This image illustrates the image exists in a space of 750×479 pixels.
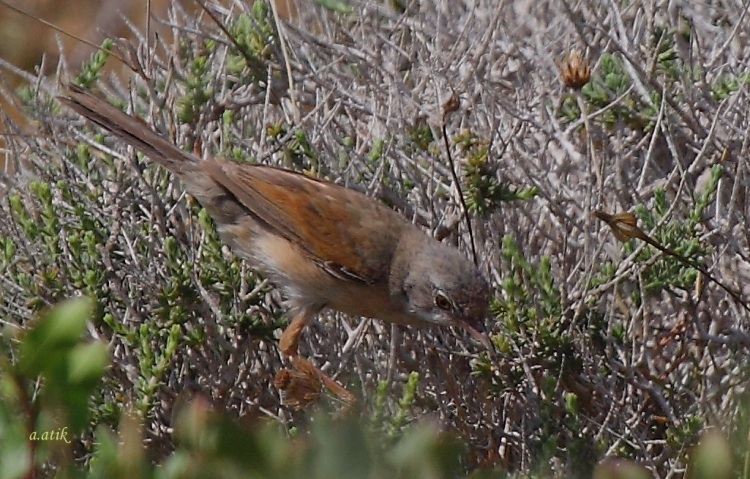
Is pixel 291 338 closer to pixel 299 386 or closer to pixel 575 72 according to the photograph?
pixel 299 386

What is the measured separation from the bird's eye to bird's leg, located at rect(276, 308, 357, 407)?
0.40 meters

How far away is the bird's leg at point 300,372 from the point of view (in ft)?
10.5

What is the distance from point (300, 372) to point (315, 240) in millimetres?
914

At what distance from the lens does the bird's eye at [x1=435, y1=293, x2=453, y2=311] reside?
3707 mm

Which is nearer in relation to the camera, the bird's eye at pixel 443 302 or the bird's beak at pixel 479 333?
the bird's beak at pixel 479 333

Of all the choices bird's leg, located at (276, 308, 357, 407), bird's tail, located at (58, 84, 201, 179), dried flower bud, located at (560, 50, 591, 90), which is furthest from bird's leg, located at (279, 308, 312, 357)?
dried flower bud, located at (560, 50, 591, 90)

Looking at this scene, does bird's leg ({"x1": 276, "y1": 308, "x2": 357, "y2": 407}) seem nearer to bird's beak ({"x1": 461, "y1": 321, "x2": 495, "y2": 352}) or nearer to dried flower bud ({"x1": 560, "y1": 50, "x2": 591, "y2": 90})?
bird's beak ({"x1": 461, "y1": 321, "x2": 495, "y2": 352})

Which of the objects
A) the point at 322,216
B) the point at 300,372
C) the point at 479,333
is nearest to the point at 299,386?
the point at 300,372

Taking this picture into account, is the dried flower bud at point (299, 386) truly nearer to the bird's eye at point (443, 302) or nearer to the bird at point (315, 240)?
the bird at point (315, 240)

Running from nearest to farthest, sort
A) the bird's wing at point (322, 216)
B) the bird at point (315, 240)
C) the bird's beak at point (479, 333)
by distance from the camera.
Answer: the bird's beak at point (479, 333) < the bird at point (315, 240) < the bird's wing at point (322, 216)

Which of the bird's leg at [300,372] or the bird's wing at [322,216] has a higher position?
the bird's wing at [322,216]

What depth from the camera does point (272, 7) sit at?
3.95 metres

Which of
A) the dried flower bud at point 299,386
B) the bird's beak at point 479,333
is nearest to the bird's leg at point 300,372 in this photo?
the dried flower bud at point 299,386

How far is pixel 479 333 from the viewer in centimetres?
357
